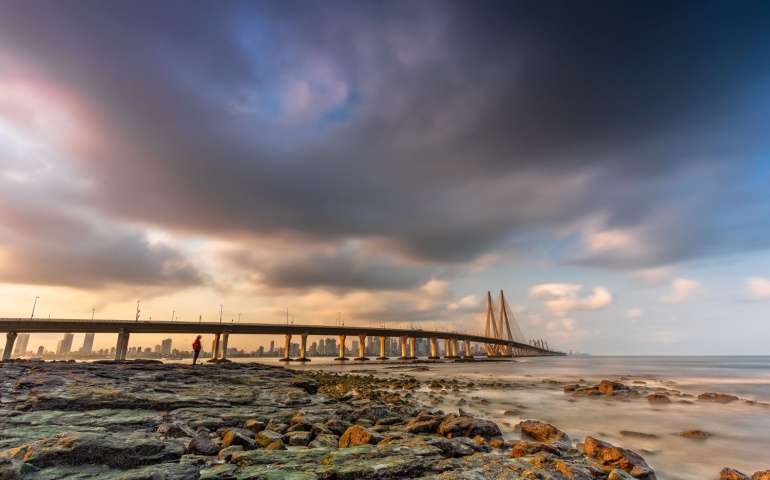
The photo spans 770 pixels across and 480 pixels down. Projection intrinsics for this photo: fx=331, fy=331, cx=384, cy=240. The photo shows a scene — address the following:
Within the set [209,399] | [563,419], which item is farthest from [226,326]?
[563,419]

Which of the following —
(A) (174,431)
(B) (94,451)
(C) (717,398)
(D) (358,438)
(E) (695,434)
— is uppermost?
(B) (94,451)

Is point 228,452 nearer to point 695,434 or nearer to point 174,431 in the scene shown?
point 174,431

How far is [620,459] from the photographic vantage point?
829 cm

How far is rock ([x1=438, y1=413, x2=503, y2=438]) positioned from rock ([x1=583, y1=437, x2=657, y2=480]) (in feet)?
9.15

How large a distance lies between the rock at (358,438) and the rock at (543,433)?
19.5 ft

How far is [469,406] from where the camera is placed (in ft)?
61.6

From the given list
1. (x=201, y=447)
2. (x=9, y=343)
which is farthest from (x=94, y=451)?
(x=9, y=343)

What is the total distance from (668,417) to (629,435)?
6332mm

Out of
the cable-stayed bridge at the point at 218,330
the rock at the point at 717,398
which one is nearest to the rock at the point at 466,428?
the rock at the point at 717,398

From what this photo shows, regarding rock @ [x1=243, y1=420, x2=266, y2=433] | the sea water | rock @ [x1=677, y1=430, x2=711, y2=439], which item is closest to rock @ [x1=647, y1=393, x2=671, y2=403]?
the sea water

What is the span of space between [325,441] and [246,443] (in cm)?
204

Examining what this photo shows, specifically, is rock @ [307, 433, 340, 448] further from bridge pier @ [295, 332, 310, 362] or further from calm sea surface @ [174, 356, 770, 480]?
bridge pier @ [295, 332, 310, 362]

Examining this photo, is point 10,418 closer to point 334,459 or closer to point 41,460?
point 41,460

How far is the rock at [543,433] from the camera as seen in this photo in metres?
10.8
